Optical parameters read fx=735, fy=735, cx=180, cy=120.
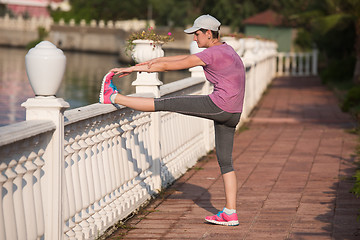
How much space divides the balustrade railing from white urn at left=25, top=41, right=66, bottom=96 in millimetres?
71

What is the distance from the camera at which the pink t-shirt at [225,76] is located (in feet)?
17.9

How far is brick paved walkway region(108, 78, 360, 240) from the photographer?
5773 millimetres

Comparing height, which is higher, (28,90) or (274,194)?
(274,194)

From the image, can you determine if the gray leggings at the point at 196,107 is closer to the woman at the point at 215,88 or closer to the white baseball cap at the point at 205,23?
the woman at the point at 215,88

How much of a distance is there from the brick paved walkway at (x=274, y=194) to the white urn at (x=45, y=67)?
1.72 metres

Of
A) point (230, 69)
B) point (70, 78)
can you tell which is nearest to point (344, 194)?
point (230, 69)

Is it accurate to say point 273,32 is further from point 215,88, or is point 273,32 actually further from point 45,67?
point 45,67

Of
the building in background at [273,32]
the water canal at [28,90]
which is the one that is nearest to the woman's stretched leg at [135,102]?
the water canal at [28,90]

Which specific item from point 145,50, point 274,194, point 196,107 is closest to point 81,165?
point 196,107

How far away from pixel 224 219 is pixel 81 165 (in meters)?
1.41

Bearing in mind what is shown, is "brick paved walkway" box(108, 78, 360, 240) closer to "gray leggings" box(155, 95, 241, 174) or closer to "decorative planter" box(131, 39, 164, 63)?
"gray leggings" box(155, 95, 241, 174)

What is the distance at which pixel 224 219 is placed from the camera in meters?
5.94

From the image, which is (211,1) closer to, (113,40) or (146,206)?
(113,40)

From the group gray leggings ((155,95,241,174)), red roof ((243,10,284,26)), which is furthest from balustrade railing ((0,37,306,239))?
red roof ((243,10,284,26))
